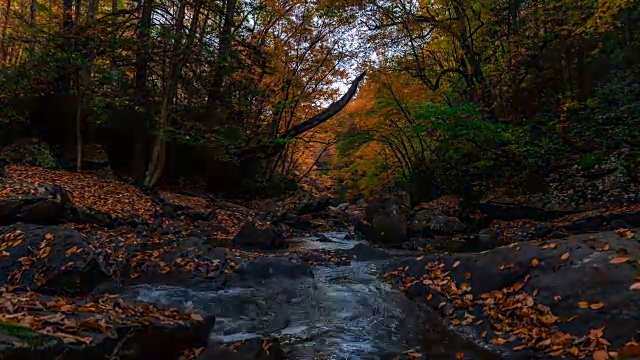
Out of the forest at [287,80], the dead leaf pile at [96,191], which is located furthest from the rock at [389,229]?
the dead leaf pile at [96,191]

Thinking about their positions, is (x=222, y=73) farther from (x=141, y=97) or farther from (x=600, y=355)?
(x=600, y=355)

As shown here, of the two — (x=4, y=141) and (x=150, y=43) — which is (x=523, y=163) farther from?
(x=4, y=141)

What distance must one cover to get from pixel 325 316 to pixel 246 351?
2.28 meters

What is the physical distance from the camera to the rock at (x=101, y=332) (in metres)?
2.89

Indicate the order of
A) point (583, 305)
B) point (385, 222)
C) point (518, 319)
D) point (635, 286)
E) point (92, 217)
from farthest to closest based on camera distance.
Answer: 1. point (385, 222)
2. point (92, 217)
3. point (518, 319)
4. point (583, 305)
5. point (635, 286)

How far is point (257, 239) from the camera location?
453 inches

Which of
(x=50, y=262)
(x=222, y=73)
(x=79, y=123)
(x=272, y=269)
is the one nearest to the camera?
(x=50, y=262)

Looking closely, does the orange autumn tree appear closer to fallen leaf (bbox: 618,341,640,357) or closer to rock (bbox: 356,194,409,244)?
rock (bbox: 356,194,409,244)

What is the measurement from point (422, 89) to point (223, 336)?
19.0m

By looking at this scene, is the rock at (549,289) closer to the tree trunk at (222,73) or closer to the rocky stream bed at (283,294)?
the rocky stream bed at (283,294)

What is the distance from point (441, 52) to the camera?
768 inches

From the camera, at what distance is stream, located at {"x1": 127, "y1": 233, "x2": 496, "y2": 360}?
4891 mm

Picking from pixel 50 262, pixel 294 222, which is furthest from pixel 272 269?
pixel 294 222

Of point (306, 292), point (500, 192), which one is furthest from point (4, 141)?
point (500, 192)
